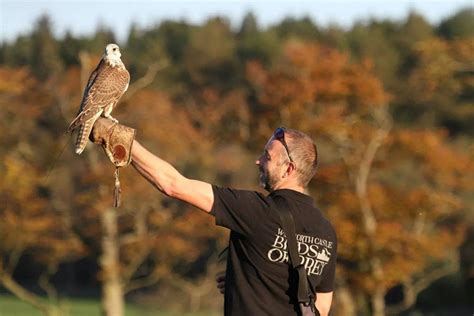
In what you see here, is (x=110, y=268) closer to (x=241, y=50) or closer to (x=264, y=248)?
(x=264, y=248)

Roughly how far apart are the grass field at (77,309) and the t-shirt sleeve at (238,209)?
25325 mm

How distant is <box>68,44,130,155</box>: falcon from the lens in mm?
4062

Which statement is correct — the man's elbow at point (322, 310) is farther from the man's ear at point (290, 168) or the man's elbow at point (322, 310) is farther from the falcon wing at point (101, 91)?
the falcon wing at point (101, 91)

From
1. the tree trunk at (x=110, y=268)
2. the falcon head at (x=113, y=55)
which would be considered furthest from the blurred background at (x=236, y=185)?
the falcon head at (x=113, y=55)

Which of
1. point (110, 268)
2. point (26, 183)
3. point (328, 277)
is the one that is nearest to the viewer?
point (328, 277)

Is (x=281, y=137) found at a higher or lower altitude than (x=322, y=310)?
higher

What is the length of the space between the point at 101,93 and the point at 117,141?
696 mm

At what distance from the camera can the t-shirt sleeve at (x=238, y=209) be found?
379 centimetres

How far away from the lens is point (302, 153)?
4.01m

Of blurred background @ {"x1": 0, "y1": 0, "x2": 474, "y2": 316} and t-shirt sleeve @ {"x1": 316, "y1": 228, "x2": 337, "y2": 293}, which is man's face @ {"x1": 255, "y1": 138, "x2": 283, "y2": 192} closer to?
t-shirt sleeve @ {"x1": 316, "y1": 228, "x2": 337, "y2": 293}

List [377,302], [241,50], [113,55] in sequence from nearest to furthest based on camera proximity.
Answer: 1. [113,55]
2. [377,302]
3. [241,50]

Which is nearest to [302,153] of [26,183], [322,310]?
[322,310]

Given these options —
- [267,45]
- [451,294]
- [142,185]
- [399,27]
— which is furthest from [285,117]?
[399,27]

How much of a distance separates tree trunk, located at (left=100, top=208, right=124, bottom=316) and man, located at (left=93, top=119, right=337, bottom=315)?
22.2 metres
